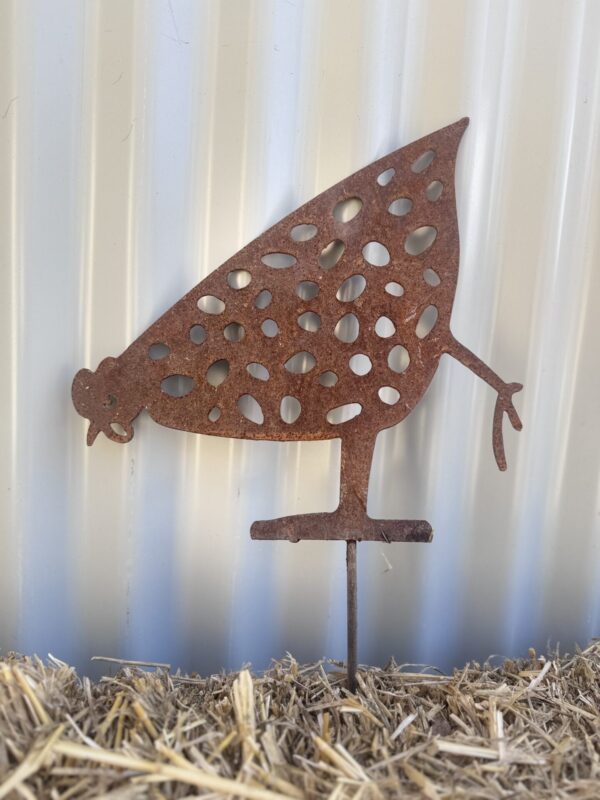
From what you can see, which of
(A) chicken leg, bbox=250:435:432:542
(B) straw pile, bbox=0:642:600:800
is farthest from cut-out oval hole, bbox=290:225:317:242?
(B) straw pile, bbox=0:642:600:800

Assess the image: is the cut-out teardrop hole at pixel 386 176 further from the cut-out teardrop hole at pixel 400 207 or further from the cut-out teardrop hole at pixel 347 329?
the cut-out teardrop hole at pixel 347 329

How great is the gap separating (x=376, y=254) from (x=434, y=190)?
0.15m

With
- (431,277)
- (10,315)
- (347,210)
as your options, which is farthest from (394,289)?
(10,315)

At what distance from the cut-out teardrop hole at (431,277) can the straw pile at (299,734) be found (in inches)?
27.5

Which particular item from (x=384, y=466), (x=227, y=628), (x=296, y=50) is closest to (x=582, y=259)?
(x=384, y=466)

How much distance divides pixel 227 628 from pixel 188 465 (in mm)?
340

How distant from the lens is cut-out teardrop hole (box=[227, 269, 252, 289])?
97cm

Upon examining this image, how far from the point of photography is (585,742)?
0.82m

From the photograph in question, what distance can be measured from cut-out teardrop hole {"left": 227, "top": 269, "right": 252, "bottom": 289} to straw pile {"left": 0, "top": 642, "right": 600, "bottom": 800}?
2.15 feet

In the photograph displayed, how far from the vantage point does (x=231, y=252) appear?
0.99m

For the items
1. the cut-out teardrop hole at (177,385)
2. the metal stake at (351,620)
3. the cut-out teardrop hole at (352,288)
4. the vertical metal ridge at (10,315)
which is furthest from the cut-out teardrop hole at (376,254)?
the vertical metal ridge at (10,315)

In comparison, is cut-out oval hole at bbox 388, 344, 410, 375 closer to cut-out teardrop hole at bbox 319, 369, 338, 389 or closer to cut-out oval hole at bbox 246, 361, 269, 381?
cut-out teardrop hole at bbox 319, 369, 338, 389

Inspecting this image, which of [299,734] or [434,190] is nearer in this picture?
[299,734]

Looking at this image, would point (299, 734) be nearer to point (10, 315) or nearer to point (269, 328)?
point (269, 328)
